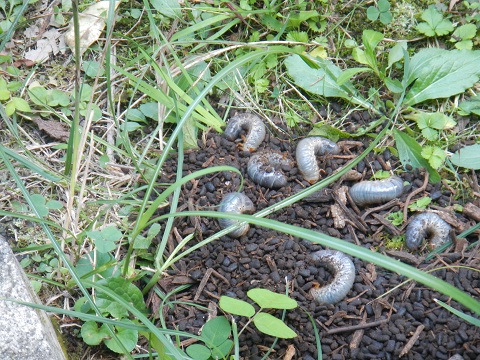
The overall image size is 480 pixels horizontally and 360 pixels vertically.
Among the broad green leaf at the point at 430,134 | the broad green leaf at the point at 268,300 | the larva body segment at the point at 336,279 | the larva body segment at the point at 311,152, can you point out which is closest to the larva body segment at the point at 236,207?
the larva body segment at the point at 311,152

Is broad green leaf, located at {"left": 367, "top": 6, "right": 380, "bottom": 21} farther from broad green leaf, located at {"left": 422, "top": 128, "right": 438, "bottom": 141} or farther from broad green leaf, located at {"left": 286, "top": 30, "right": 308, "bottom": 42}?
broad green leaf, located at {"left": 422, "top": 128, "right": 438, "bottom": 141}

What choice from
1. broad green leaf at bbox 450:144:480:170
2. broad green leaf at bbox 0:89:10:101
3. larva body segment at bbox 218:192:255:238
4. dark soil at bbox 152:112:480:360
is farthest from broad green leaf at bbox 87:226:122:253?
broad green leaf at bbox 450:144:480:170

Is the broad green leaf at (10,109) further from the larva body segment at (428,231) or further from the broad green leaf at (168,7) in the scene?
the larva body segment at (428,231)

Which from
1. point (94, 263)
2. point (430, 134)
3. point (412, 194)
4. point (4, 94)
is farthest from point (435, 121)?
point (4, 94)

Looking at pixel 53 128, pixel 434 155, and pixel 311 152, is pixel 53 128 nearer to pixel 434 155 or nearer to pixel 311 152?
pixel 311 152

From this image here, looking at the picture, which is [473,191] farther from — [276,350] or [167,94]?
[167,94]

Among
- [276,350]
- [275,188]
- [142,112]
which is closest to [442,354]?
[276,350]
